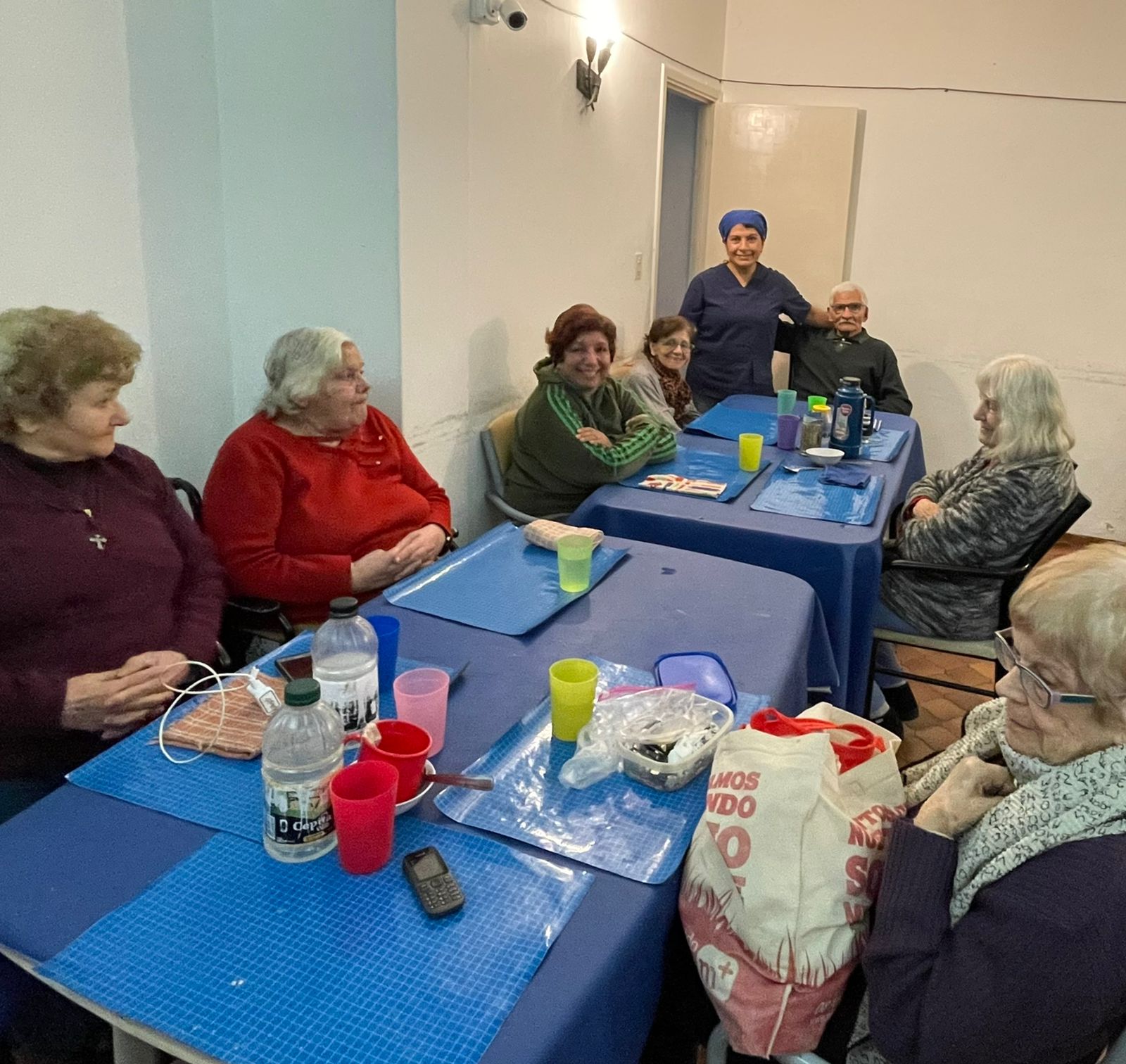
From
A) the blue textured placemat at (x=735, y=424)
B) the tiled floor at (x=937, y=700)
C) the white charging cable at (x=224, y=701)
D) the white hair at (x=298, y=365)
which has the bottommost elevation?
the tiled floor at (x=937, y=700)

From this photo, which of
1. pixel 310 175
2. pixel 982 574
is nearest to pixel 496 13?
pixel 310 175

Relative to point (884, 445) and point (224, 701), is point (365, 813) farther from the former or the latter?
point (884, 445)

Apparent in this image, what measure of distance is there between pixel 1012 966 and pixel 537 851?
50 centimetres

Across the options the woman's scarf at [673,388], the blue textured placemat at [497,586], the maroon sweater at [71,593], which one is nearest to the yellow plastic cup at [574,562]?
the blue textured placemat at [497,586]

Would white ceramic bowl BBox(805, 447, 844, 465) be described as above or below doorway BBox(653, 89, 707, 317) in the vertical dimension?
below

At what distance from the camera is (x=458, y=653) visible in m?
1.56

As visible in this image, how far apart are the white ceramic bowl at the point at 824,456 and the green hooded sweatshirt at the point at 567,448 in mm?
418

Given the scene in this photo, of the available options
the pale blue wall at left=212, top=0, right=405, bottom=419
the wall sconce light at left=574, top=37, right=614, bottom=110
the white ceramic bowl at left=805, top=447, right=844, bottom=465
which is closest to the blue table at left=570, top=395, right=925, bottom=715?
the white ceramic bowl at left=805, top=447, right=844, bottom=465

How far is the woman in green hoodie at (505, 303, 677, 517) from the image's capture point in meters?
2.71

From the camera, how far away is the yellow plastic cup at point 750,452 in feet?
8.87

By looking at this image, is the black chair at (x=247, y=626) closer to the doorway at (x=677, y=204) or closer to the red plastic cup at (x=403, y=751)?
the red plastic cup at (x=403, y=751)

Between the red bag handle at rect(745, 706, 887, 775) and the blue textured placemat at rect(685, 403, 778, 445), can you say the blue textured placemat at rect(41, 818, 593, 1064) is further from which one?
the blue textured placemat at rect(685, 403, 778, 445)

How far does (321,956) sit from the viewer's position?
3.02 feet

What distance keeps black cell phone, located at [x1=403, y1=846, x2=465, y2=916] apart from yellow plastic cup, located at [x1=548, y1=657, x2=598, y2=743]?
0.30 metres
